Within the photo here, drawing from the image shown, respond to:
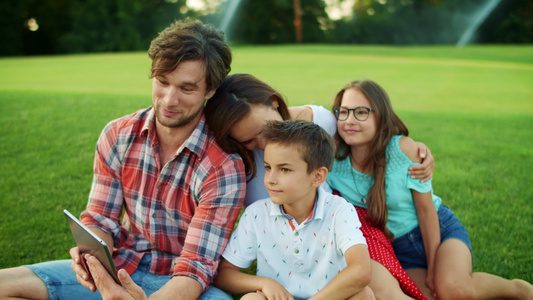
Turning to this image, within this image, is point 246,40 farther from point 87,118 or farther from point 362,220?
point 362,220

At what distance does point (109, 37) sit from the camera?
106 feet

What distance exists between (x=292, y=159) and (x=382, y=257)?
86 centimetres

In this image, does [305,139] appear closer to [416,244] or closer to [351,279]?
[351,279]

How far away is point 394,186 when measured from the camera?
9.45ft

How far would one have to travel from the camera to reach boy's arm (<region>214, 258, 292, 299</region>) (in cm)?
225

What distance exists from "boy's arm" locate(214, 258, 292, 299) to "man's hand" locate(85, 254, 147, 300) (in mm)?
517

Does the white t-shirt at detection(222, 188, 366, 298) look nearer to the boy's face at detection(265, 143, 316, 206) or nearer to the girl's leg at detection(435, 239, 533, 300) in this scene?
the boy's face at detection(265, 143, 316, 206)

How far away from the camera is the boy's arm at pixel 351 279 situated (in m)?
2.15

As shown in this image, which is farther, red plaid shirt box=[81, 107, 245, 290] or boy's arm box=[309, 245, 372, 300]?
red plaid shirt box=[81, 107, 245, 290]

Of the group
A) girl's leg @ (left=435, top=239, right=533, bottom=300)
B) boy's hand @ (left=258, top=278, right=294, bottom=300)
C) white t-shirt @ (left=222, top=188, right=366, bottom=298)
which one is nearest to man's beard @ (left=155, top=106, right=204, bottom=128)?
white t-shirt @ (left=222, top=188, right=366, bottom=298)

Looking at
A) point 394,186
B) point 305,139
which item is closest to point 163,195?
point 305,139

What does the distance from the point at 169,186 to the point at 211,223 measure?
320 millimetres

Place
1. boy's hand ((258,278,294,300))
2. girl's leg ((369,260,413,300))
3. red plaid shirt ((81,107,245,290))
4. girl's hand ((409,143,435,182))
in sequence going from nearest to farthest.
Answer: boy's hand ((258,278,294,300)) → red plaid shirt ((81,107,245,290)) → girl's leg ((369,260,413,300)) → girl's hand ((409,143,435,182))

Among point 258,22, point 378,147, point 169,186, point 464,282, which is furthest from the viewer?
point 258,22
